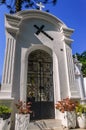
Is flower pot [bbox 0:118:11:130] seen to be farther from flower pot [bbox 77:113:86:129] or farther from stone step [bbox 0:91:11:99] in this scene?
flower pot [bbox 77:113:86:129]

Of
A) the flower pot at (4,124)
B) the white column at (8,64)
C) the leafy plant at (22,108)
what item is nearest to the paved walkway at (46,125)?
the leafy plant at (22,108)

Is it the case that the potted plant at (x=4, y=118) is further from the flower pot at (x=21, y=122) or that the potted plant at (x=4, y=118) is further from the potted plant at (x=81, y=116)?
the potted plant at (x=81, y=116)

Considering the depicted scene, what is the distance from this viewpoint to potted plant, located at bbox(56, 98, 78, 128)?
18.1 ft

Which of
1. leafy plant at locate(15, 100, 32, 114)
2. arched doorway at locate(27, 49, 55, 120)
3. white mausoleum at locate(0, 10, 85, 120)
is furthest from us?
arched doorway at locate(27, 49, 55, 120)

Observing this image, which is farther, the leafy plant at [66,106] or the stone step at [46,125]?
the leafy plant at [66,106]

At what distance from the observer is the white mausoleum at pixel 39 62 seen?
6102 millimetres

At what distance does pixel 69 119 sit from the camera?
5555mm

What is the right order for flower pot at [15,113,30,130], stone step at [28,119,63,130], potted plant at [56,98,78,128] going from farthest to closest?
potted plant at [56,98,78,128]
stone step at [28,119,63,130]
flower pot at [15,113,30,130]

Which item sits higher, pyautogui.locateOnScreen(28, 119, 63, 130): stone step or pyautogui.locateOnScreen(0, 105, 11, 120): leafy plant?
pyautogui.locateOnScreen(0, 105, 11, 120): leafy plant

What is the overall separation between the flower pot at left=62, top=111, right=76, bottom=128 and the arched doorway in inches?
30.7

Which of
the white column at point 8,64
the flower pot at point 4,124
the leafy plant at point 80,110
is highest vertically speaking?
the white column at point 8,64

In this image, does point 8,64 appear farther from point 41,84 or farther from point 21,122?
point 21,122

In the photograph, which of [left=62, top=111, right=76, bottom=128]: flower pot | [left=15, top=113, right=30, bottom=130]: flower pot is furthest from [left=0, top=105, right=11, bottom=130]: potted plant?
[left=62, top=111, right=76, bottom=128]: flower pot

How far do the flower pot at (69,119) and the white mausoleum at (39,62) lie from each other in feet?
1.96
